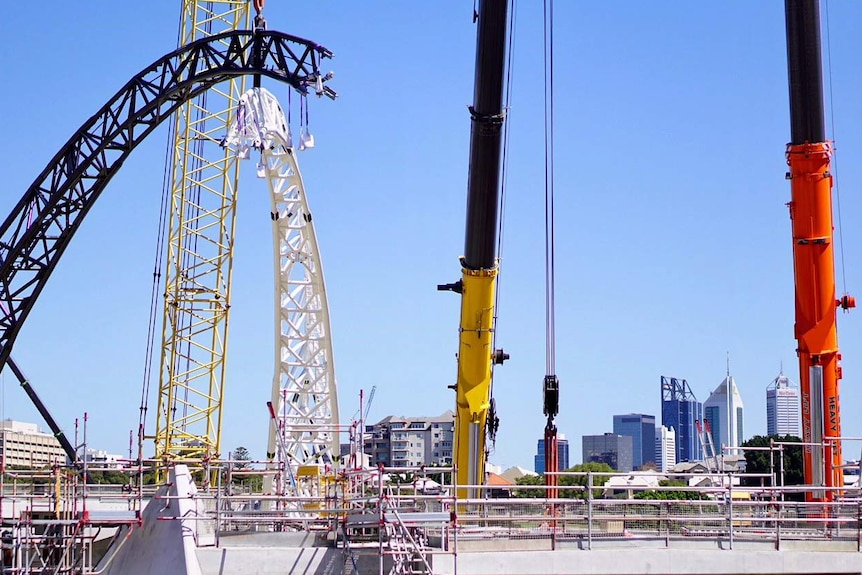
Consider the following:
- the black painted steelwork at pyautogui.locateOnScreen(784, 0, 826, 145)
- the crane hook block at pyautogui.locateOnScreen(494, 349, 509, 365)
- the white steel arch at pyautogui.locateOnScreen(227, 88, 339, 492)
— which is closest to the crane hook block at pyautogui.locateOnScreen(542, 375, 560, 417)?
the crane hook block at pyautogui.locateOnScreen(494, 349, 509, 365)

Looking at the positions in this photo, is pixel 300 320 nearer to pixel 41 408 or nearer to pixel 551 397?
pixel 41 408

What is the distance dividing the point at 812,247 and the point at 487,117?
28.2 feet

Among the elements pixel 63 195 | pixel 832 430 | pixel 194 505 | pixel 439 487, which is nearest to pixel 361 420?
pixel 439 487

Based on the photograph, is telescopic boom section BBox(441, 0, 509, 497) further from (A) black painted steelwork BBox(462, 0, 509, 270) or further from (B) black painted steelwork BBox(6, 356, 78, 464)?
(B) black painted steelwork BBox(6, 356, 78, 464)

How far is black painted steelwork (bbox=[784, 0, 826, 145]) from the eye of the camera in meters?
33.0

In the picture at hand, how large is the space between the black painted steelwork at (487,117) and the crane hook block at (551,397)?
4.22 m

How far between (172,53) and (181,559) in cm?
2329

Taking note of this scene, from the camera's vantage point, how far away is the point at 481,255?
3288 centimetres

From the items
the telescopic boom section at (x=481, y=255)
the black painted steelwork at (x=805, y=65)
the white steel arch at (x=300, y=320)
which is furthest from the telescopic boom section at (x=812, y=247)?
the white steel arch at (x=300, y=320)

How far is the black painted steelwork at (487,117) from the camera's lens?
105 ft

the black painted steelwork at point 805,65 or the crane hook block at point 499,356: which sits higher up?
the black painted steelwork at point 805,65

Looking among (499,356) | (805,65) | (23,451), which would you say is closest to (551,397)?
(499,356)

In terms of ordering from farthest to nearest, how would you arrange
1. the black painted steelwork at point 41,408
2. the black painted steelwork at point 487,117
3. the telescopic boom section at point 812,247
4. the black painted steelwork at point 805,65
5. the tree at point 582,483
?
1. the black painted steelwork at point 41,408
2. the black painted steelwork at point 805,65
3. the telescopic boom section at point 812,247
4. the black painted steelwork at point 487,117
5. the tree at point 582,483

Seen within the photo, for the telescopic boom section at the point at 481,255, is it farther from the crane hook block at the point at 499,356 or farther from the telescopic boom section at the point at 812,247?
the telescopic boom section at the point at 812,247
